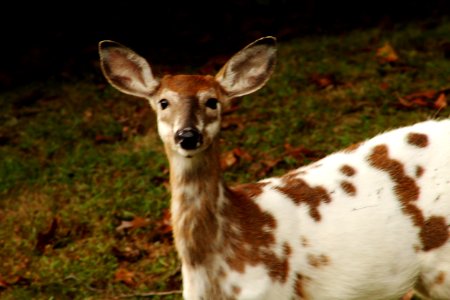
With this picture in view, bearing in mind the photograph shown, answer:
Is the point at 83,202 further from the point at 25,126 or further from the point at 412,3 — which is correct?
the point at 412,3

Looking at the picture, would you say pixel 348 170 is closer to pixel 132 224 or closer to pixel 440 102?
pixel 132 224

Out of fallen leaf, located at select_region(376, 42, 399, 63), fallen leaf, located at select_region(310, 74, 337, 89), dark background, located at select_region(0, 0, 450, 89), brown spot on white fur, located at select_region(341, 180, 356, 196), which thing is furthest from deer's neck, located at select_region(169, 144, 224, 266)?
dark background, located at select_region(0, 0, 450, 89)

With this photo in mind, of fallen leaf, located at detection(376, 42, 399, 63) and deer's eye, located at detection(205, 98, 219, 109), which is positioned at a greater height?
deer's eye, located at detection(205, 98, 219, 109)

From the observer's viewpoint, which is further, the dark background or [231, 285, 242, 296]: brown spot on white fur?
the dark background

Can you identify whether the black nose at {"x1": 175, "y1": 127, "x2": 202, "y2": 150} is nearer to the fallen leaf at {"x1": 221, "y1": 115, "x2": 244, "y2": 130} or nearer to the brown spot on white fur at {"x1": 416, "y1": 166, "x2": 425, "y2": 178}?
the brown spot on white fur at {"x1": 416, "y1": 166, "x2": 425, "y2": 178}

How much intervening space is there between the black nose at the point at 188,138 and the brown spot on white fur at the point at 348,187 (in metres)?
0.93

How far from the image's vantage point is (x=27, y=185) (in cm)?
627

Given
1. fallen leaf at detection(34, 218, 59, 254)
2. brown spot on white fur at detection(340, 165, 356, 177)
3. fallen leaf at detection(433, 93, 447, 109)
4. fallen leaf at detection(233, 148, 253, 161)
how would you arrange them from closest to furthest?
1. brown spot on white fur at detection(340, 165, 356, 177)
2. fallen leaf at detection(34, 218, 59, 254)
3. fallen leaf at detection(233, 148, 253, 161)
4. fallen leaf at detection(433, 93, 447, 109)

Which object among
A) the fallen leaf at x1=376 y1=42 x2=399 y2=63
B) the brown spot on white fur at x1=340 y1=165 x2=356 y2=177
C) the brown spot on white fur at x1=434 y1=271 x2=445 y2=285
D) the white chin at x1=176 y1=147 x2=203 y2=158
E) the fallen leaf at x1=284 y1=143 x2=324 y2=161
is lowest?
the brown spot on white fur at x1=434 y1=271 x2=445 y2=285

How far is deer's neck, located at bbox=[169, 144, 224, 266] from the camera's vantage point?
375 cm

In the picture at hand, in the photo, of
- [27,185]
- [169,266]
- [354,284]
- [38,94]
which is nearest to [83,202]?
[27,185]

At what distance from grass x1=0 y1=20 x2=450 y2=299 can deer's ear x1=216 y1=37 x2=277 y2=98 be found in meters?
1.67

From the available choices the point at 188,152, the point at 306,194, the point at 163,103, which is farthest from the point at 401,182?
the point at 163,103

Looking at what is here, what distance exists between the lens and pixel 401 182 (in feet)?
13.1
